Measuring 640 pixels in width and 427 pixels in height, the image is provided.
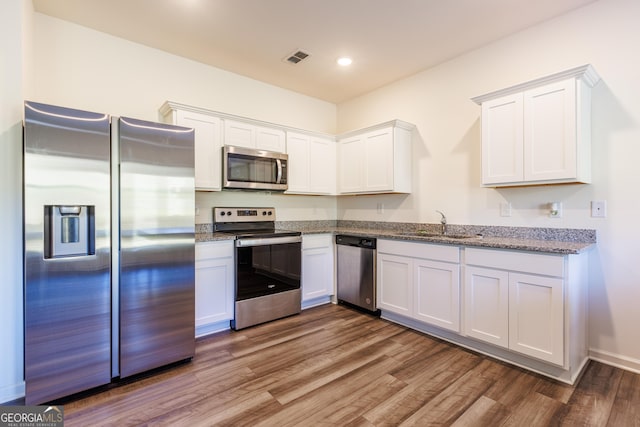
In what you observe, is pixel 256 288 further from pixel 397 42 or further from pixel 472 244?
pixel 397 42

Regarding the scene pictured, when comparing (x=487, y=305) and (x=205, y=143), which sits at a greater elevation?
(x=205, y=143)

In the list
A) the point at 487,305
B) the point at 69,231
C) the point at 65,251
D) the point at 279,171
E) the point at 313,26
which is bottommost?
the point at 487,305

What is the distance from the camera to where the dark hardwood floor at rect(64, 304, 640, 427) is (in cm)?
170

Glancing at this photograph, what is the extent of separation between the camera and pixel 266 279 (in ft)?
10.1

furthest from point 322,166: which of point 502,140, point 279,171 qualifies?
point 502,140

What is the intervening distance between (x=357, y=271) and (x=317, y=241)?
0.58 metres

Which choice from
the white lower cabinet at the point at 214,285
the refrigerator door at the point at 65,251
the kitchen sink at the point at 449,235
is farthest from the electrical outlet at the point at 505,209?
the refrigerator door at the point at 65,251

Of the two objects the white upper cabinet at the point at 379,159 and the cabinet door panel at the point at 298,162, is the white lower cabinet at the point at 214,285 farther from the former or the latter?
the white upper cabinet at the point at 379,159

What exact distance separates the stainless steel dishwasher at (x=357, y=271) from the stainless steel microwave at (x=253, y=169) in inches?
40.1

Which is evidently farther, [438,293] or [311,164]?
[311,164]

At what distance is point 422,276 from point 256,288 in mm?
1621

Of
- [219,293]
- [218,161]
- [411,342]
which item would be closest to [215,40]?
[218,161]

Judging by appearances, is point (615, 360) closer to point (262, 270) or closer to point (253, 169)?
point (262, 270)

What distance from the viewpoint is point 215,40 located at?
287 centimetres
